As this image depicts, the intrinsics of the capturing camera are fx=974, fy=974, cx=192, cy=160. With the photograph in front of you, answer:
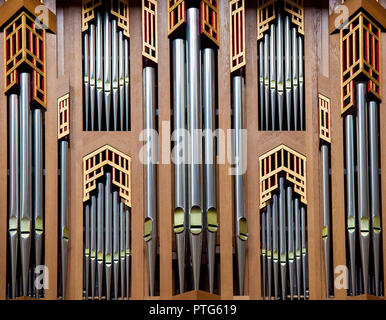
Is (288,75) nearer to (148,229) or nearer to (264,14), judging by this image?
(264,14)

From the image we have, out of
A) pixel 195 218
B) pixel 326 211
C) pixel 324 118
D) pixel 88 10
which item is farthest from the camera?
pixel 88 10

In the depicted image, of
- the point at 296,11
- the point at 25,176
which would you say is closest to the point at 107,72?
the point at 25,176

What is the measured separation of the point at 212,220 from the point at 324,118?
137 cm

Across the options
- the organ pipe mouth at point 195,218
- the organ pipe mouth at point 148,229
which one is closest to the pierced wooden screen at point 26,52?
the organ pipe mouth at point 148,229

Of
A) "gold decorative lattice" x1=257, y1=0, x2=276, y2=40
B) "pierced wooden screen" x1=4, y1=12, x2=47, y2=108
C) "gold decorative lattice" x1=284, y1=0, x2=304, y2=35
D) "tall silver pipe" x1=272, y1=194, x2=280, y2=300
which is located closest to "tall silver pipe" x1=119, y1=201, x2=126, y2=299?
"pierced wooden screen" x1=4, y1=12, x2=47, y2=108

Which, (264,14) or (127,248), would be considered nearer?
(127,248)

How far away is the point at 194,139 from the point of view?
8.44m

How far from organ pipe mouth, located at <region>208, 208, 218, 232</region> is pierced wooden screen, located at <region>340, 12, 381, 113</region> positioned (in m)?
1.48

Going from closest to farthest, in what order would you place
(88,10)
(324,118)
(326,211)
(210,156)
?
(210,156), (326,211), (324,118), (88,10)

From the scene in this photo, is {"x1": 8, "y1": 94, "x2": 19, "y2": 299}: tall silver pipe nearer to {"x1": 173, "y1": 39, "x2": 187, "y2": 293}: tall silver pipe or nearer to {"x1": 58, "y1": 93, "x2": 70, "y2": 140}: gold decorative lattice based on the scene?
{"x1": 58, "y1": 93, "x2": 70, "y2": 140}: gold decorative lattice

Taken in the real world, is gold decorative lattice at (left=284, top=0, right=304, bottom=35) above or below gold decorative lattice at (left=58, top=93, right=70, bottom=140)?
above

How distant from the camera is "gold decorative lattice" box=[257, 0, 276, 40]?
8.80 metres

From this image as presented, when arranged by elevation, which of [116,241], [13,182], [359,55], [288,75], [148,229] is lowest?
[116,241]
